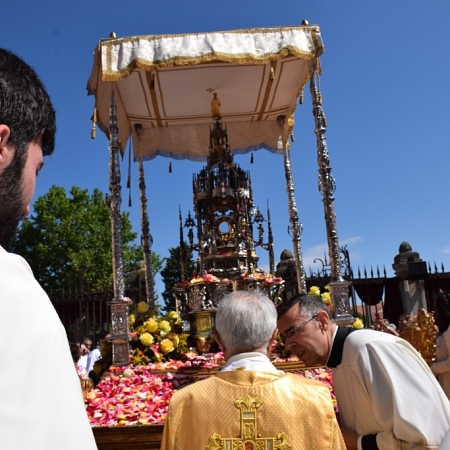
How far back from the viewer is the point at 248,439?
2.20 meters

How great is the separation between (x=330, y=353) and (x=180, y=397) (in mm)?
872

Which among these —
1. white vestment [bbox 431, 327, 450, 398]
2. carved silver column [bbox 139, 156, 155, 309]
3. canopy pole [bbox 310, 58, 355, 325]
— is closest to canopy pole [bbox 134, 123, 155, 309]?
carved silver column [bbox 139, 156, 155, 309]

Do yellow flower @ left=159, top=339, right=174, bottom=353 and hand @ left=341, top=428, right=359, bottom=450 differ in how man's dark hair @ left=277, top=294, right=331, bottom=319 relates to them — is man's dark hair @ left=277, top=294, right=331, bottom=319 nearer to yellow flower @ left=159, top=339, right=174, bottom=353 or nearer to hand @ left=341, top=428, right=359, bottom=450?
hand @ left=341, top=428, right=359, bottom=450

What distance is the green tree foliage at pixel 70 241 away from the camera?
2865 centimetres

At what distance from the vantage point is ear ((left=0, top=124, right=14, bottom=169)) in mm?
849

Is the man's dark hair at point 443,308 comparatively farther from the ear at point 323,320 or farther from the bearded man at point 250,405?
the bearded man at point 250,405

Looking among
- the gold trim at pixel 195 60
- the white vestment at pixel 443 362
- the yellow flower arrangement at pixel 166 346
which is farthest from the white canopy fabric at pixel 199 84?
the white vestment at pixel 443 362

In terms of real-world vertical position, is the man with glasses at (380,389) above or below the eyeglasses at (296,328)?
below

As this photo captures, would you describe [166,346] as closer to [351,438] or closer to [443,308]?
[443,308]

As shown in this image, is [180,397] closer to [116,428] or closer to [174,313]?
[116,428]

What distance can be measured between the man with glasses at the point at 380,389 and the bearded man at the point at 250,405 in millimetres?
230

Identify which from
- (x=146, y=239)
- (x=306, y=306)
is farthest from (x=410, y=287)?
(x=306, y=306)

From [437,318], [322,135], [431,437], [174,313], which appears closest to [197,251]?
[174,313]

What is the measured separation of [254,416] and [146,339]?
558 centimetres
